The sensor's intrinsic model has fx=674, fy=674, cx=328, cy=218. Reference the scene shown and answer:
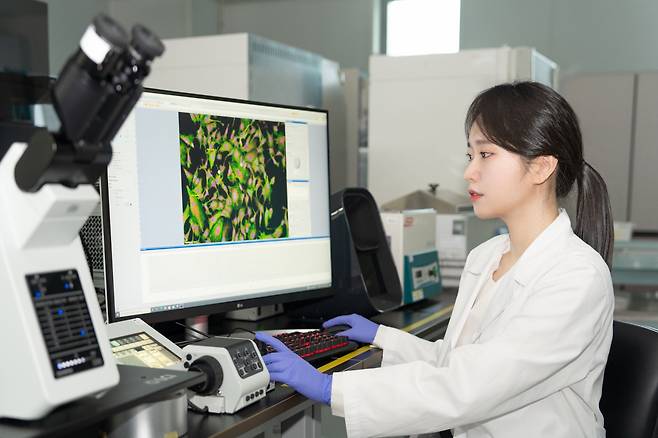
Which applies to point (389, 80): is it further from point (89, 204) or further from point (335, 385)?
point (89, 204)

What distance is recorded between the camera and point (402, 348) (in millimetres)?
1444

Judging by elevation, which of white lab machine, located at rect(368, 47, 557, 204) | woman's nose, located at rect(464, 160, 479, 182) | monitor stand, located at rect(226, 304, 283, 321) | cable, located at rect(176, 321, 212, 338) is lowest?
monitor stand, located at rect(226, 304, 283, 321)

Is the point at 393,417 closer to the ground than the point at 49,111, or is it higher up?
closer to the ground

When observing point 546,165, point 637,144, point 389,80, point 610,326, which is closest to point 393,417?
point 610,326

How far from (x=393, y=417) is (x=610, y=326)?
16.9 inches

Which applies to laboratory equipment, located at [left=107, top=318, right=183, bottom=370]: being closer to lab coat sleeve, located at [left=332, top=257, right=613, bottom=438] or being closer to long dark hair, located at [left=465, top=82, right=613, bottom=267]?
lab coat sleeve, located at [left=332, top=257, right=613, bottom=438]

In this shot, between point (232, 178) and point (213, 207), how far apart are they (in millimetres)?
83

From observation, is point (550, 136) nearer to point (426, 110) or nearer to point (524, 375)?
point (524, 375)

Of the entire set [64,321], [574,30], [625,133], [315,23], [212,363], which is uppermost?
[315,23]

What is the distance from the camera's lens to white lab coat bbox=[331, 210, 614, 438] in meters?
1.07

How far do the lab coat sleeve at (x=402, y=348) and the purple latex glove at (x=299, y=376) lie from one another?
351mm

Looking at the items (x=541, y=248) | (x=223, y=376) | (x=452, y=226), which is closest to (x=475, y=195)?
(x=541, y=248)

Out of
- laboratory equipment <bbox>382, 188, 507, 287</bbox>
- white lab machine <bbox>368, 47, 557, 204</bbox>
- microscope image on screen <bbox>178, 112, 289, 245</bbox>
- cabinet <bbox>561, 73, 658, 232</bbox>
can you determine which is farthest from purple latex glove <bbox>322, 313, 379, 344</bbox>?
cabinet <bbox>561, 73, 658, 232</bbox>

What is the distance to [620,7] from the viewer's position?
454 cm
